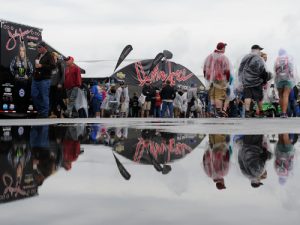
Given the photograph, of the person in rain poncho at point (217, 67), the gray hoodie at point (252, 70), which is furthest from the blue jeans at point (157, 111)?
the gray hoodie at point (252, 70)

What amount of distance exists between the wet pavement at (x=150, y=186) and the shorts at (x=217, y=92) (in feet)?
35.0

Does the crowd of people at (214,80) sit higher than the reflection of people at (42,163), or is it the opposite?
the crowd of people at (214,80)

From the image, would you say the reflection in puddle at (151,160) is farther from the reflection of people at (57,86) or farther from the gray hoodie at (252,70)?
the reflection of people at (57,86)

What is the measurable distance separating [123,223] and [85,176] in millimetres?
956

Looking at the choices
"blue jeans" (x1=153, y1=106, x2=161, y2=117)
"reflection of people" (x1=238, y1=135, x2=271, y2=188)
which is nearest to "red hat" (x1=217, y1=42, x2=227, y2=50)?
"blue jeans" (x1=153, y1=106, x2=161, y2=117)

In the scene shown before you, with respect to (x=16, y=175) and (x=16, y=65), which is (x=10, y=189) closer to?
(x=16, y=175)

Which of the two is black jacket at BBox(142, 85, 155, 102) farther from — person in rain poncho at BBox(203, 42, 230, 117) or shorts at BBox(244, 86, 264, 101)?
shorts at BBox(244, 86, 264, 101)

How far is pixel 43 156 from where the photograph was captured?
313 cm

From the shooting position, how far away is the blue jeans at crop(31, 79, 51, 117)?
12453 millimetres

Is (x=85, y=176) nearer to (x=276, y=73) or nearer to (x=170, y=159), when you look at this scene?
(x=170, y=159)

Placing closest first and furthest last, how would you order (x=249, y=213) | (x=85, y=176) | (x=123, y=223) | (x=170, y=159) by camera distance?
1. (x=123, y=223)
2. (x=249, y=213)
3. (x=85, y=176)
4. (x=170, y=159)

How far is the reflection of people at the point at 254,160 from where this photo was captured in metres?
2.30

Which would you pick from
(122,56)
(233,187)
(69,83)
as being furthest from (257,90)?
(122,56)

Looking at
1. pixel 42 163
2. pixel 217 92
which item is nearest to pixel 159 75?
pixel 217 92
